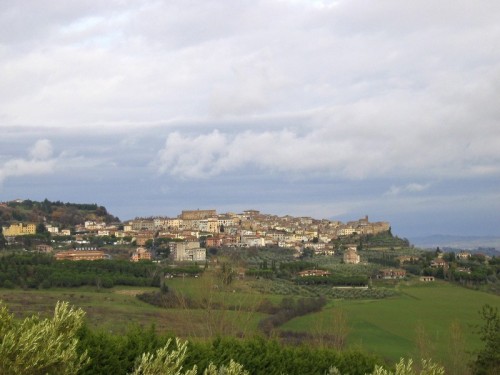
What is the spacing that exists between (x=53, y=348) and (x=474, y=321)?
37622 millimetres

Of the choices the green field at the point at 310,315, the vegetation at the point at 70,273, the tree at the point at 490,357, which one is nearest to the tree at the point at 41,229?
the vegetation at the point at 70,273

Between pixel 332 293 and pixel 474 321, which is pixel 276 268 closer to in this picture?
pixel 332 293

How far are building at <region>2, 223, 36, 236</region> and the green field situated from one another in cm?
4334

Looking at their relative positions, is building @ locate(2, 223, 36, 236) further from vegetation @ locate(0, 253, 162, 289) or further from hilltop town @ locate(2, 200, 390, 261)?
vegetation @ locate(0, 253, 162, 289)

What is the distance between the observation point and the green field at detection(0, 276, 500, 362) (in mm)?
27516

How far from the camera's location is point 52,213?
119812 millimetres

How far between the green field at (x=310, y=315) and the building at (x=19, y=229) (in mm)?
43336

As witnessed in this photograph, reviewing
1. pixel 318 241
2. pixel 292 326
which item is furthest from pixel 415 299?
pixel 318 241

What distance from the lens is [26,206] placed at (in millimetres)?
121188

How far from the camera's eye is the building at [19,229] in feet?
295

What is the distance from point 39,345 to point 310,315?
33354mm

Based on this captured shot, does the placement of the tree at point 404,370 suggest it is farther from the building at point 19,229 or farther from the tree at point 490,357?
the building at point 19,229

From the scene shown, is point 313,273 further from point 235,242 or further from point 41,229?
point 41,229

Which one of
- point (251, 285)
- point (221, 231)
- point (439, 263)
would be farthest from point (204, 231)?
point (251, 285)
